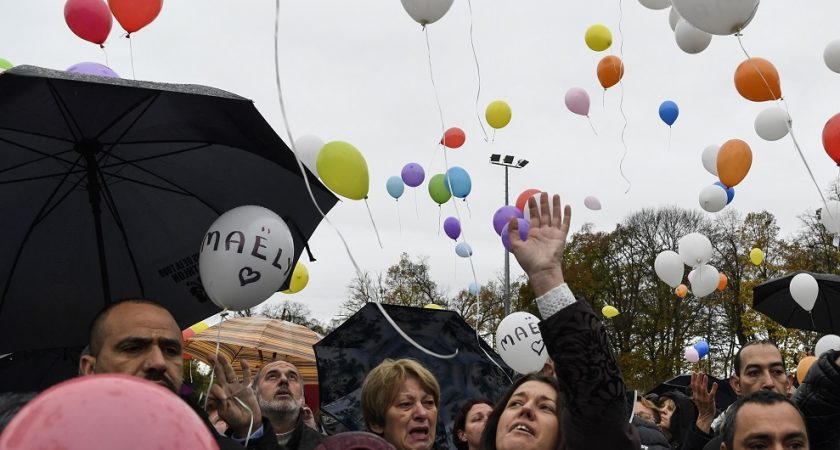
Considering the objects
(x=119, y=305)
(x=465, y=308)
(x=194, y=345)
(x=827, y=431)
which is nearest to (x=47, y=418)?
(x=119, y=305)

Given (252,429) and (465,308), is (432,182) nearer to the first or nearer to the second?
(252,429)

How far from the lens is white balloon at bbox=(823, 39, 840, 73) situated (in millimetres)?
7902

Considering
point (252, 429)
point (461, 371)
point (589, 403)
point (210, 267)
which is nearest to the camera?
point (589, 403)

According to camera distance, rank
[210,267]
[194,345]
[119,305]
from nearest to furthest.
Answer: [119,305] → [210,267] → [194,345]

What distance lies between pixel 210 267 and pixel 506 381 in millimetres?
2822

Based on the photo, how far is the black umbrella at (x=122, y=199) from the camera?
12.6 ft

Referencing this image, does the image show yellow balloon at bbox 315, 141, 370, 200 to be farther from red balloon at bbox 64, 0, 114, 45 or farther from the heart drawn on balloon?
red balloon at bbox 64, 0, 114, 45

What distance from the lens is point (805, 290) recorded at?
805cm

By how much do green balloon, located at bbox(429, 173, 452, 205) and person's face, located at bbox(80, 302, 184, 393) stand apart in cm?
832

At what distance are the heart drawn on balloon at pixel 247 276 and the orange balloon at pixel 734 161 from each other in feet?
21.4

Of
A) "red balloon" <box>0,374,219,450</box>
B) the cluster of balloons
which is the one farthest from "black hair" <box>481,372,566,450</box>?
the cluster of balloons

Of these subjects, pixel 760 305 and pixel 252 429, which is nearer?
pixel 252 429

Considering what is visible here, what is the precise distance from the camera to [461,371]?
229 inches

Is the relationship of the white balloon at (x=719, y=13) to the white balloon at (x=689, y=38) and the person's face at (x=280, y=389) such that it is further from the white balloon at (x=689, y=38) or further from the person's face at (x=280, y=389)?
the person's face at (x=280, y=389)
